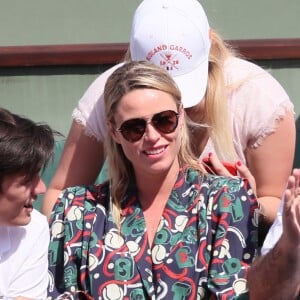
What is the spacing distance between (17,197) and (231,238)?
23.4 inches

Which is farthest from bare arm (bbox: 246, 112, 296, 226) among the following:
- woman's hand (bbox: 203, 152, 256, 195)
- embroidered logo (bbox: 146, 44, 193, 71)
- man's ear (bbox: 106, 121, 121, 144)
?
man's ear (bbox: 106, 121, 121, 144)

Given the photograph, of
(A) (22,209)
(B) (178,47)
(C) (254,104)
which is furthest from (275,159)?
(A) (22,209)

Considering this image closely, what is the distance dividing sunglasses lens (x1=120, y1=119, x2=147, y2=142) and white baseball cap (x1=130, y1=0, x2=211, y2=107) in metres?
0.28

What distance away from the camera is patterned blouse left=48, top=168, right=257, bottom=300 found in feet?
7.66

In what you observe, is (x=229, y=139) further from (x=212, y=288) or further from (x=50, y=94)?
(x=50, y=94)

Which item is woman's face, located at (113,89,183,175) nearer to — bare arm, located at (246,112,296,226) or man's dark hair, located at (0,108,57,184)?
man's dark hair, located at (0,108,57,184)

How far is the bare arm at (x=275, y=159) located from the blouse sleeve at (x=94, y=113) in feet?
1.71

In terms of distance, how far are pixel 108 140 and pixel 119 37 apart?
1193mm

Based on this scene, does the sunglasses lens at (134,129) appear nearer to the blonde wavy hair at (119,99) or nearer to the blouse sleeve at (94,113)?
the blonde wavy hair at (119,99)

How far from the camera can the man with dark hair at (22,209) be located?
2184mm

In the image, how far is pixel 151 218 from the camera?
248 cm

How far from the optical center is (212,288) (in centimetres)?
230

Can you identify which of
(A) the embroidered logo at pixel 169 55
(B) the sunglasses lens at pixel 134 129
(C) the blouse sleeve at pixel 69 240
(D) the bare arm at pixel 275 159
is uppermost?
(A) the embroidered logo at pixel 169 55

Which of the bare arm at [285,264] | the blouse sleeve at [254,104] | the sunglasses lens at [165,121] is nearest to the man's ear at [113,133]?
the sunglasses lens at [165,121]
